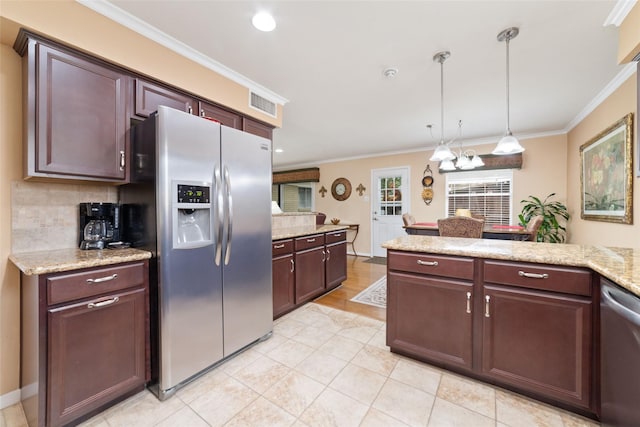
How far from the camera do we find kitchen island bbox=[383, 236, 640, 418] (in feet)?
4.45

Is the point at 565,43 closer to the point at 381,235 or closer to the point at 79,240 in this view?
the point at 79,240

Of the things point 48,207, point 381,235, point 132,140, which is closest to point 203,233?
point 132,140

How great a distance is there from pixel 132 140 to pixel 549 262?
9.00 ft

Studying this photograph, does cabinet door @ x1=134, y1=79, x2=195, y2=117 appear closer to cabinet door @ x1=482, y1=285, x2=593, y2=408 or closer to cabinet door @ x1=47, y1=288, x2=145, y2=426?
cabinet door @ x1=47, y1=288, x2=145, y2=426

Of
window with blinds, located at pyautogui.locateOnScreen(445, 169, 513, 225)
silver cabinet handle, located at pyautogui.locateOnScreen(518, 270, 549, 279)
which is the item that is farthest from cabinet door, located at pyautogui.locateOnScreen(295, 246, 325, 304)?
window with blinds, located at pyautogui.locateOnScreen(445, 169, 513, 225)

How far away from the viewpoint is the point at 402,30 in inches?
74.1

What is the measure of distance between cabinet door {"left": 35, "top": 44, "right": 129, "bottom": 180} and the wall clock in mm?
5195

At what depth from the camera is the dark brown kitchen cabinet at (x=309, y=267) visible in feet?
9.32

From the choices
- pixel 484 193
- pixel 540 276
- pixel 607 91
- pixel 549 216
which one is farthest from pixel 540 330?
pixel 484 193

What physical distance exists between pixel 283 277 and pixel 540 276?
2049mm

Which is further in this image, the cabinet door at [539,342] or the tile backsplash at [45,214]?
the tile backsplash at [45,214]

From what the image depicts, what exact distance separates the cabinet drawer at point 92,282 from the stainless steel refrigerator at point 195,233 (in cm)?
11

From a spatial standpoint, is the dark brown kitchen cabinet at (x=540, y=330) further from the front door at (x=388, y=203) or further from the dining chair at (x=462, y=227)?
the front door at (x=388, y=203)

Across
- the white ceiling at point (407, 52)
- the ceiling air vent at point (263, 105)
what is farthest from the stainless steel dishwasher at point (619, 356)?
the ceiling air vent at point (263, 105)
